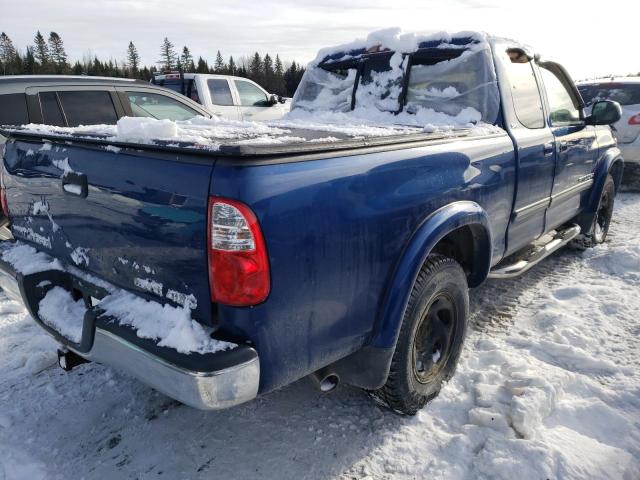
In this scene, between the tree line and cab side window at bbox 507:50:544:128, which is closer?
cab side window at bbox 507:50:544:128

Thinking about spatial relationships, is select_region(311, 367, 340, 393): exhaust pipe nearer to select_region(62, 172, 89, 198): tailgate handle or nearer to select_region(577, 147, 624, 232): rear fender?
select_region(62, 172, 89, 198): tailgate handle

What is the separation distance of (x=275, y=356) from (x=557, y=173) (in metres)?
2.98

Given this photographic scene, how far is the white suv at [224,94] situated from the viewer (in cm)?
1034

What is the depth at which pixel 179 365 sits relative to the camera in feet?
5.22

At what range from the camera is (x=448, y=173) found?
7.91ft

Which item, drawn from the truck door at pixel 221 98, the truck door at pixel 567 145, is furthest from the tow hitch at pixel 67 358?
the truck door at pixel 221 98

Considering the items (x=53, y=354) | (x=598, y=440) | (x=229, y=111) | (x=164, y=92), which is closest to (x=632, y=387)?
(x=598, y=440)

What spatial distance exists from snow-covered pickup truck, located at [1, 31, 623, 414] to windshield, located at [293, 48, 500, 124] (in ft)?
0.06

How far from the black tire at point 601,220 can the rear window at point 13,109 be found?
18.3 feet

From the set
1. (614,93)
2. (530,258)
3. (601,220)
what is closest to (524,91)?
(530,258)

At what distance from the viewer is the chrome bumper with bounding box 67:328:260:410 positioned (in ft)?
5.14

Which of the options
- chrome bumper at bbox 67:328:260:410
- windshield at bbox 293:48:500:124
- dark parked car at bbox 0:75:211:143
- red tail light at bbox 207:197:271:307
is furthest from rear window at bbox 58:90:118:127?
red tail light at bbox 207:197:271:307

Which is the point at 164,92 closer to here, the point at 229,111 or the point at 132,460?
the point at 132,460

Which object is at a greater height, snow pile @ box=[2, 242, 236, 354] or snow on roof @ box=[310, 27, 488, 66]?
snow on roof @ box=[310, 27, 488, 66]
